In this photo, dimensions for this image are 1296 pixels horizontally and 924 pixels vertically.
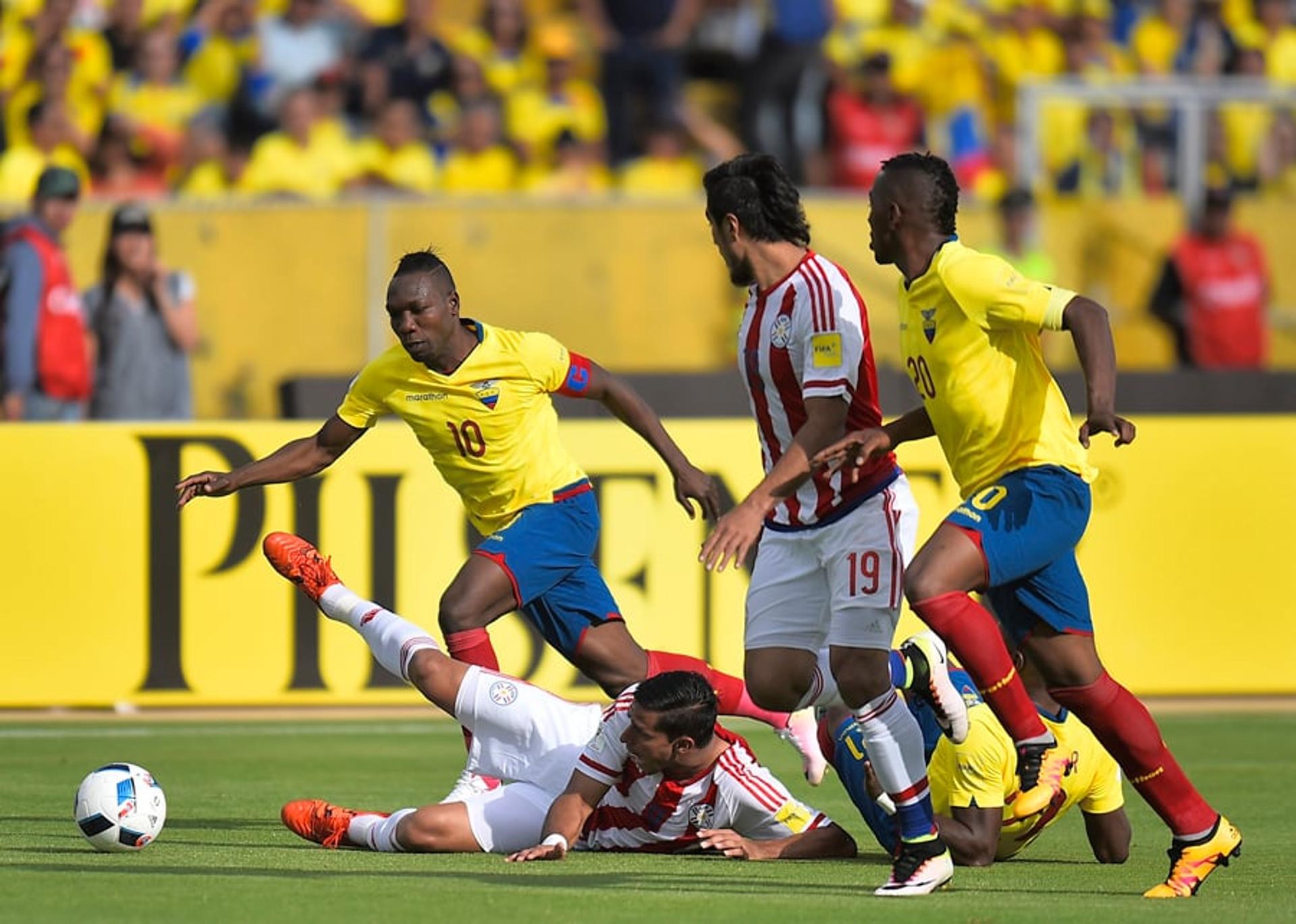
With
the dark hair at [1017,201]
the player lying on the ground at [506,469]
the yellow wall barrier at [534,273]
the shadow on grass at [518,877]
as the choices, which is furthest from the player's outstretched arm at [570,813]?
the dark hair at [1017,201]

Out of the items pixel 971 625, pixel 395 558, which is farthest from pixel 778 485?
pixel 395 558

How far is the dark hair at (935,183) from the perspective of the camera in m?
7.60

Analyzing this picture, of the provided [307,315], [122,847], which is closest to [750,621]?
[122,847]

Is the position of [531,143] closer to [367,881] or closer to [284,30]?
[284,30]

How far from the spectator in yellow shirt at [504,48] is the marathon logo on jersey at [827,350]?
11.1 m

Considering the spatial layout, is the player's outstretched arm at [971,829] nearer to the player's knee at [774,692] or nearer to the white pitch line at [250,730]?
the player's knee at [774,692]

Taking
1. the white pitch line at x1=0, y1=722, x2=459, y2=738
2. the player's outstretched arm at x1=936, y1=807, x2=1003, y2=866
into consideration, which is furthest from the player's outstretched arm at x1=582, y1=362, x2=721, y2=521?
the white pitch line at x1=0, y1=722, x2=459, y2=738

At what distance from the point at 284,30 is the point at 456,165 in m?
1.86

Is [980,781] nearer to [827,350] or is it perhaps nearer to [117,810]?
[827,350]

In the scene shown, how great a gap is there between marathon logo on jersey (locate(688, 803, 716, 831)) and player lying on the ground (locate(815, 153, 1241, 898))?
1129 mm

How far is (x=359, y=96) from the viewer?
1773cm

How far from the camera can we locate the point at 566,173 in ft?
56.8

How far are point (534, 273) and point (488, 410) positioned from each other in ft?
21.7

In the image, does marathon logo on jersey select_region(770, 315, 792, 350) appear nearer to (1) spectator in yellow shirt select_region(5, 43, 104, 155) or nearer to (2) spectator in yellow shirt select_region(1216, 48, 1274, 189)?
(2) spectator in yellow shirt select_region(1216, 48, 1274, 189)
